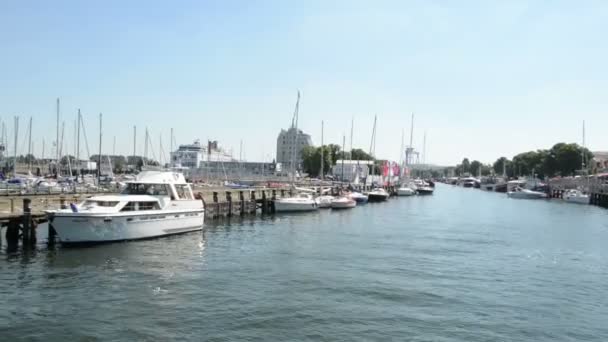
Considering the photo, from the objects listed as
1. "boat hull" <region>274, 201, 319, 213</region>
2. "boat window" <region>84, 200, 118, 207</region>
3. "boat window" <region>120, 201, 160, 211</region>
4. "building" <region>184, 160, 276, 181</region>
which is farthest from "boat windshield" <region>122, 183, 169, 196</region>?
"building" <region>184, 160, 276, 181</region>

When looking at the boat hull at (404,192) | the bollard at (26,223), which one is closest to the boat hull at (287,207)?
the bollard at (26,223)

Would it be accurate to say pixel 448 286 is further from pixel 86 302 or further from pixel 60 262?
pixel 60 262

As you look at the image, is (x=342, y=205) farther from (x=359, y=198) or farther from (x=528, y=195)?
(x=528, y=195)

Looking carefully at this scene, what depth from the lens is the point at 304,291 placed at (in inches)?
992

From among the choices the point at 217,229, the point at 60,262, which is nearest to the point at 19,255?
the point at 60,262

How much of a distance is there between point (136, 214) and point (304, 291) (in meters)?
16.9

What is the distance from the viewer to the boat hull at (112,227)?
34.0m

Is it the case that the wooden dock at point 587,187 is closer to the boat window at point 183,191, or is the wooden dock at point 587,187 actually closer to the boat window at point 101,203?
the boat window at point 183,191

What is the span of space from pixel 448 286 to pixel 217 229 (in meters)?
26.1

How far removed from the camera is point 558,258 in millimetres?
37031

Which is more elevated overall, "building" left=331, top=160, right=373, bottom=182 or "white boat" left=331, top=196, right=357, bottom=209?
"building" left=331, top=160, right=373, bottom=182

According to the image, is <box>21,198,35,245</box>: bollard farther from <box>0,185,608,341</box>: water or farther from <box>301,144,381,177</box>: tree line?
<box>301,144,381,177</box>: tree line

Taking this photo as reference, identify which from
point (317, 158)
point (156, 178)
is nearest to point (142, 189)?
point (156, 178)

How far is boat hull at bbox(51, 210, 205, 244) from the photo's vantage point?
34.0 meters
